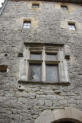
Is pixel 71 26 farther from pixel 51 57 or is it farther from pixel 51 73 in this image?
pixel 51 73

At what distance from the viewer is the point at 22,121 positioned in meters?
4.29

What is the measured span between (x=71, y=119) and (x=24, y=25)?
507 centimetres

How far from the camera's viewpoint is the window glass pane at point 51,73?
562cm

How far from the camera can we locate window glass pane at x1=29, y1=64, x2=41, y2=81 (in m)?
5.58

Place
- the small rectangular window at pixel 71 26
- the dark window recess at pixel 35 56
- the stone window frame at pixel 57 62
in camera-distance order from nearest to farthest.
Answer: the stone window frame at pixel 57 62 → the dark window recess at pixel 35 56 → the small rectangular window at pixel 71 26

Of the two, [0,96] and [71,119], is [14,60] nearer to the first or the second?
[0,96]

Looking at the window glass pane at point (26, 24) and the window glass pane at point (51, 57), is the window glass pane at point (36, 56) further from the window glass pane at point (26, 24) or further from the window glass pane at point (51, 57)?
the window glass pane at point (26, 24)

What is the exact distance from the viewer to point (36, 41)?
684cm

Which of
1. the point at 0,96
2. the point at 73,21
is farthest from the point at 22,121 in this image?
the point at 73,21

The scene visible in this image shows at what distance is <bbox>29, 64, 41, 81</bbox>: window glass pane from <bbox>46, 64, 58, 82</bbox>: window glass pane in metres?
0.28

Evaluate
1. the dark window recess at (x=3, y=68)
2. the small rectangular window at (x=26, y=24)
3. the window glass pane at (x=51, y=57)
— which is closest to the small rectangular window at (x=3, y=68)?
the dark window recess at (x=3, y=68)

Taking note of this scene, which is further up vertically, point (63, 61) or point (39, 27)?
point (39, 27)

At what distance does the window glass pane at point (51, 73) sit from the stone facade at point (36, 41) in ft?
1.43

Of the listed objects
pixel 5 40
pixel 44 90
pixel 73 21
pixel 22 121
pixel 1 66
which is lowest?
pixel 22 121
